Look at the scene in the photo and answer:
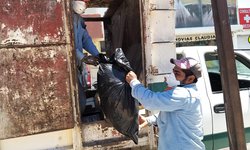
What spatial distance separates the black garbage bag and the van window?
157cm

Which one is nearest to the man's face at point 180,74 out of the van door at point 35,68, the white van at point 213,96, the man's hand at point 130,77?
the man's hand at point 130,77

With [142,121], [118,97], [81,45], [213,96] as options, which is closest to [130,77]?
[118,97]

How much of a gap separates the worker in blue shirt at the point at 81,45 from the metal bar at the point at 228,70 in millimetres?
945

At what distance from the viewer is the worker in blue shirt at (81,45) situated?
3050mm

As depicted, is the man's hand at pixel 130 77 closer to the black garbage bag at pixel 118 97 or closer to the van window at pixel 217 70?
the black garbage bag at pixel 118 97

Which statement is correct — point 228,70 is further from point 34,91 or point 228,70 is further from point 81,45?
point 81,45

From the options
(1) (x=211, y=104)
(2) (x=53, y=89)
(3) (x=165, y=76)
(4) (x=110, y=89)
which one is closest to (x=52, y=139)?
(2) (x=53, y=89)

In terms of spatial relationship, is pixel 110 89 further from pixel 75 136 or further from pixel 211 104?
pixel 211 104

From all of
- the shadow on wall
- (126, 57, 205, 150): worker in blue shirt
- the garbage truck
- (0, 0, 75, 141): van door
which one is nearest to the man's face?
(126, 57, 205, 150): worker in blue shirt

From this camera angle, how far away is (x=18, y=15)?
2.44 meters

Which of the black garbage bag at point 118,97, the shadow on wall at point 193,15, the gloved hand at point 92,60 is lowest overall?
the black garbage bag at point 118,97

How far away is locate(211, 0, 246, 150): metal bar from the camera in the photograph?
92.6 inches

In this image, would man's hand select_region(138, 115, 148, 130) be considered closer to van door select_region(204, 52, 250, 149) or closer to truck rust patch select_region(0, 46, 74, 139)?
truck rust patch select_region(0, 46, 74, 139)

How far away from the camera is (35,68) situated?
249cm
